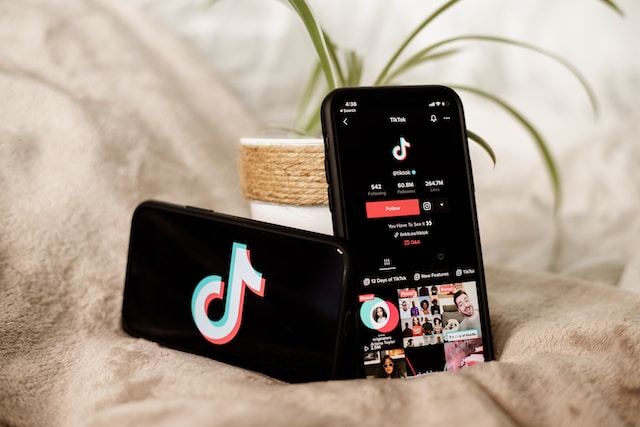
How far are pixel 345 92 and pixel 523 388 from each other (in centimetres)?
26

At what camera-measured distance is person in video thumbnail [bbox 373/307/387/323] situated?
500mm

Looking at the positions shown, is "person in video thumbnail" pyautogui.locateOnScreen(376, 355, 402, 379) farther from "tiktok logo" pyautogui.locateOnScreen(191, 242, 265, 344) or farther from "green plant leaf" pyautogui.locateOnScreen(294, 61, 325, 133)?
"green plant leaf" pyautogui.locateOnScreen(294, 61, 325, 133)

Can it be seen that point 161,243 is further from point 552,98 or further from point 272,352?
point 552,98

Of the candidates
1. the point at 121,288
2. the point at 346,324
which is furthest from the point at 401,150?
the point at 121,288

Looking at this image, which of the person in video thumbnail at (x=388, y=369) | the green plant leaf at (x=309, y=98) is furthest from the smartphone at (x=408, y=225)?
the green plant leaf at (x=309, y=98)

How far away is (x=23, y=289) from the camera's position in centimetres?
55

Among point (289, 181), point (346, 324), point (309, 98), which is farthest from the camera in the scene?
point (309, 98)

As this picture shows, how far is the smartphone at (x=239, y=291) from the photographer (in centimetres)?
46

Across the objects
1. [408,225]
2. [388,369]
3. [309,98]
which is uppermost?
[309,98]

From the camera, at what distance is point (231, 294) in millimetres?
501

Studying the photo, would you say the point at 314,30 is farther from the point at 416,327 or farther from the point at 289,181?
the point at 416,327

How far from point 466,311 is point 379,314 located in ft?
0.24

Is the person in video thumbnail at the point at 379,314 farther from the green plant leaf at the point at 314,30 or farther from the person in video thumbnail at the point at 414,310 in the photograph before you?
the green plant leaf at the point at 314,30

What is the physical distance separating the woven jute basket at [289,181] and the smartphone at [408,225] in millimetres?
→ 49
